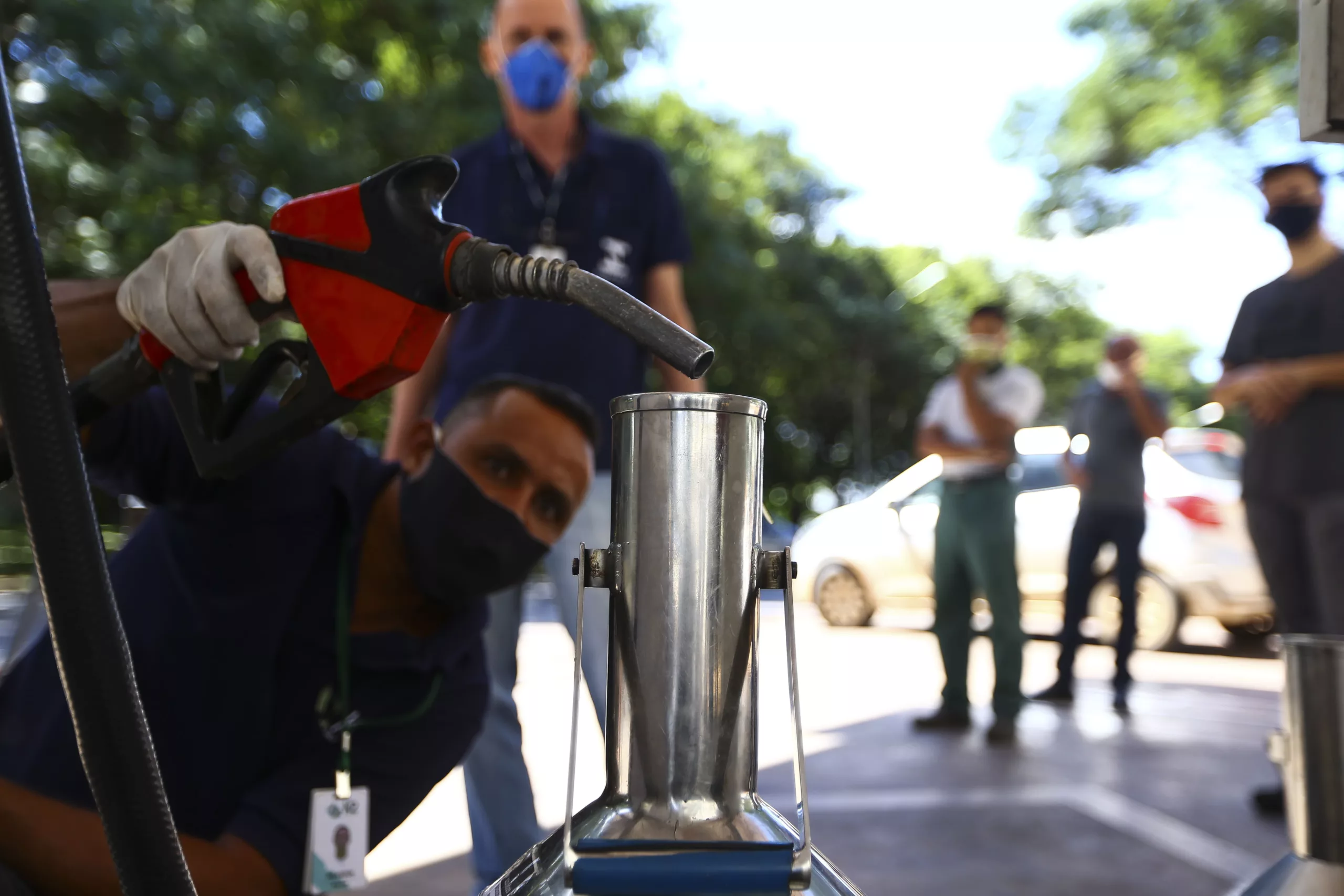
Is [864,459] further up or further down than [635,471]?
further up

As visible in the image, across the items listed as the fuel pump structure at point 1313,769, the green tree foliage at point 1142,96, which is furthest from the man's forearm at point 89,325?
the green tree foliage at point 1142,96

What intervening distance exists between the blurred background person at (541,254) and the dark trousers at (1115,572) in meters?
3.14

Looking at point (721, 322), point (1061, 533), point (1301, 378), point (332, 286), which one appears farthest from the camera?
point (721, 322)

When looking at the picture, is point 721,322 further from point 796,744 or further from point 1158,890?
point 796,744

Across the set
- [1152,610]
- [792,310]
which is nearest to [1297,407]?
[1152,610]

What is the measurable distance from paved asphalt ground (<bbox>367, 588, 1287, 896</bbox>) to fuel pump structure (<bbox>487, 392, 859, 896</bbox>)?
0.44 feet

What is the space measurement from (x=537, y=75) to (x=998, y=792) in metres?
2.40

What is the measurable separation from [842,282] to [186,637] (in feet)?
73.1

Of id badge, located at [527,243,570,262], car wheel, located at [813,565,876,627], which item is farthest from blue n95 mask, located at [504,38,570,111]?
car wheel, located at [813,565,876,627]

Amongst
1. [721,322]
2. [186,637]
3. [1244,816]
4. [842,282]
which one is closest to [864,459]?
[842,282]

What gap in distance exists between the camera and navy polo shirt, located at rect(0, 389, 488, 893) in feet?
4.17

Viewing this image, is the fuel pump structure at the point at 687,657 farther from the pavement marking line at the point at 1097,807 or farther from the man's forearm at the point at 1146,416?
the man's forearm at the point at 1146,416

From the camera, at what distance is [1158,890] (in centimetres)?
243

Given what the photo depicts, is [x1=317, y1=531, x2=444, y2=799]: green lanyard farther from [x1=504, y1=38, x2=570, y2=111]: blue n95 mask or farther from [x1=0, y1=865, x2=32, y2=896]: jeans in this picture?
[x1=504, y1=38, x2=570, y2=111]: blue n95 mask
